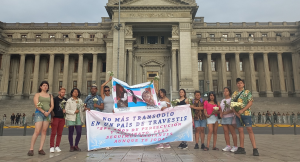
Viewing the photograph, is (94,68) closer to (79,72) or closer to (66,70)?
(79,72)

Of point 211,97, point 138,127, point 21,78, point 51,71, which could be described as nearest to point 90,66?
point 51,71

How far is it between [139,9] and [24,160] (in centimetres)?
3394

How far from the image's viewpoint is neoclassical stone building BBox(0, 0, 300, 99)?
36.5 meters

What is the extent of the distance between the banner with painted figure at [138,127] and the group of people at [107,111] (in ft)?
1.02

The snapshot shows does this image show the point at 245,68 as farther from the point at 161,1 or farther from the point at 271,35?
the point at 161,1

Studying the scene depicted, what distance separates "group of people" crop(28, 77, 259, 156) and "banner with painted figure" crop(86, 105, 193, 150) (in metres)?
0.31

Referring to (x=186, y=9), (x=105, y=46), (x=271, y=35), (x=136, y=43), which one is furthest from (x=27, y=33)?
(x=271, y=35)

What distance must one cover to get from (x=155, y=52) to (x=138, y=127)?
33843mm

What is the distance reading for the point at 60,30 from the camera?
44.9m

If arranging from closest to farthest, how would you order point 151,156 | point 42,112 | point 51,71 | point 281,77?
1. point 151,156
2. point 42,112
3. point 281,77
4. point 51,71

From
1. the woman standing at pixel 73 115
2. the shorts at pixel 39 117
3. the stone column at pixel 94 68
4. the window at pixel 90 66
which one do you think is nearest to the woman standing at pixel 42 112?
the shorts at pixel 39 117

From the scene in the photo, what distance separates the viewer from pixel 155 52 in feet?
135

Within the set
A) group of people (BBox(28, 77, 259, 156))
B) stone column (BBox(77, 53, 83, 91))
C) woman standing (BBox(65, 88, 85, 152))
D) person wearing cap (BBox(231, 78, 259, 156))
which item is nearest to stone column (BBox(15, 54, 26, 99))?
stone column (BBox(77, 53, 83, 91))

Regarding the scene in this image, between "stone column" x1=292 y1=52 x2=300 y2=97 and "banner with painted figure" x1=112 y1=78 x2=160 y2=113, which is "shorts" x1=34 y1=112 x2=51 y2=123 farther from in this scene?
"stone column" x1=292 y1=52 x2=300 y2=97
